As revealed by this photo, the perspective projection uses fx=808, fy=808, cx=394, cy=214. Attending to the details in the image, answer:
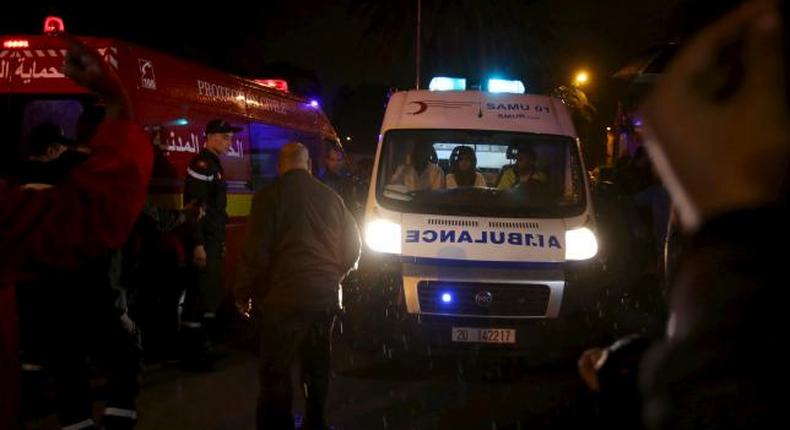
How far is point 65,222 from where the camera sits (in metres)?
1.60

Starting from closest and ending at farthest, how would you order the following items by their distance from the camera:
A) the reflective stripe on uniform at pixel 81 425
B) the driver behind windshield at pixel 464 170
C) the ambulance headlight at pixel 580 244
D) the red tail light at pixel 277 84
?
the reflective stripe on uniform at pixel 81 425 → the ambulance headlight at pixel 580 244 → the driver behind windshield at pixel 464 170 → the red tail light at pixel 277 84

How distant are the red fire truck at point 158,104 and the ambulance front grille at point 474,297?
2.41m

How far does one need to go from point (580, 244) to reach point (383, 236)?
1649 mm

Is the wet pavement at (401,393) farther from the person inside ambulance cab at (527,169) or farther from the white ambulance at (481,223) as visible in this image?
the person inside ambulance cab at (527,169)

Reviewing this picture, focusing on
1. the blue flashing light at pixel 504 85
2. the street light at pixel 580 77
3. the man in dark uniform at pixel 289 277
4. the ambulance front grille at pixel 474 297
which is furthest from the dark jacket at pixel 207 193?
the street light at pixel 580 77

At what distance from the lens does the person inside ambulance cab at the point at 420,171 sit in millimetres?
7594

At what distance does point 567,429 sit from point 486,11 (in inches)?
464

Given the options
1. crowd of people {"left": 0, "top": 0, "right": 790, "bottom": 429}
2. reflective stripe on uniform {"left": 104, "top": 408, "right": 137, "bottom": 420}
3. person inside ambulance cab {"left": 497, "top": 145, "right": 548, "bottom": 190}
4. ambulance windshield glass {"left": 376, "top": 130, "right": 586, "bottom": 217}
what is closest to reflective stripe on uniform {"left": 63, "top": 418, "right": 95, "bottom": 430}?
reflective stripe on uniform {"left": 104, "top": 408, "right": 137, "bottom": 420}

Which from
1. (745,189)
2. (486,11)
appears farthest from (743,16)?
(486,11)

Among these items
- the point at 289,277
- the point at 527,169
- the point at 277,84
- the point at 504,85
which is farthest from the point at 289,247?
the point at 277,84

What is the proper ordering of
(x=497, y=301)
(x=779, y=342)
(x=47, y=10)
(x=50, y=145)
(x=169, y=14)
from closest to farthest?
1. (x=779, y=342)
2. (x=50, y=145)
3. (x=497, y=301)
4. (x=47, y=10)
5. (x=169, y=14)

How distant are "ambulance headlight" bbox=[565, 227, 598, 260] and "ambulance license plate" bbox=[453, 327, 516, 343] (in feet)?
2.61

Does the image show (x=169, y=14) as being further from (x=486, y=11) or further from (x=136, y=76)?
(x=136, y=76)

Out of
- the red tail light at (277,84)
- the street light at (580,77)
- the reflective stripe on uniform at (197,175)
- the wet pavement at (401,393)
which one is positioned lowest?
the wet pavement at (401,393)
